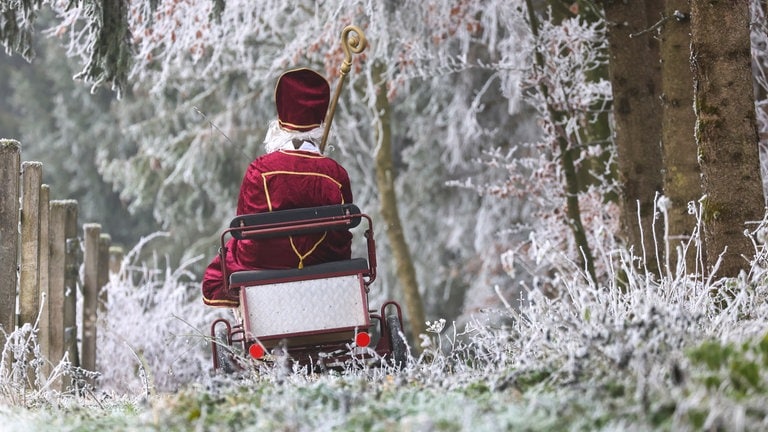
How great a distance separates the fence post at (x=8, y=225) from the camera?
6.25 m

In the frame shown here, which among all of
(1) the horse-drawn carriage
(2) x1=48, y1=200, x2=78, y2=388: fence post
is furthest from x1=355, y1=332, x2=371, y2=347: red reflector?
(2) x1=48, y1=200, x2=78, y2=388: fence post

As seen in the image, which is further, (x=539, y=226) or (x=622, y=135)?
(x=539, y=226)

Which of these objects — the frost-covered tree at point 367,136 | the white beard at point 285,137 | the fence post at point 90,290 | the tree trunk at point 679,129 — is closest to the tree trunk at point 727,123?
the tree trunk at point 679,129

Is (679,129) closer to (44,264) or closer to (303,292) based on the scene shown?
(303,292)

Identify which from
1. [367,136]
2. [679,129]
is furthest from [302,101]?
[367,136]

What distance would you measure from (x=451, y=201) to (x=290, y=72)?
11.8 metres

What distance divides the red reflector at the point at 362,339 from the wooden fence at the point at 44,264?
143 centimetres

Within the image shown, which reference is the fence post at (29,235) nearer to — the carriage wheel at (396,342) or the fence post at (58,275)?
the fence post at (58,275)

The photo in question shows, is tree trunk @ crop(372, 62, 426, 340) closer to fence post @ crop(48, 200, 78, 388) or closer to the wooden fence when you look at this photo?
the wooden fence

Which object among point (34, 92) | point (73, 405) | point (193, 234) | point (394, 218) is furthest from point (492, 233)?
point (34, 92)

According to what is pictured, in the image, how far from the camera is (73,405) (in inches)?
189

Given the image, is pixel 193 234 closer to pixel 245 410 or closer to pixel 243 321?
pixel 243 321

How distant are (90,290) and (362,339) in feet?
13.1

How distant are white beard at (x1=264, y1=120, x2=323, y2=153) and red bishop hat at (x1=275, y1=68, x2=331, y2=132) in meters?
0.02
